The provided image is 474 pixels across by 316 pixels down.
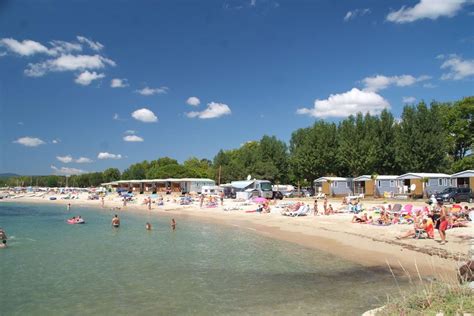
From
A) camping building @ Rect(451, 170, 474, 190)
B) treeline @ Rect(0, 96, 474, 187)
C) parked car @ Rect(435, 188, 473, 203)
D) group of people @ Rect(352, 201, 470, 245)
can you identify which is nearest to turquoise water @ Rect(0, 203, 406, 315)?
group of people @ Rect(352, 201, 470, 245)

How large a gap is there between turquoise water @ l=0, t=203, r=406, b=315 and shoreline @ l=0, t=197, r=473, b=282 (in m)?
1.07

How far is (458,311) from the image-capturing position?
268 inches

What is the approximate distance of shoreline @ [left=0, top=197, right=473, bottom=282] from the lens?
1451 centimetres

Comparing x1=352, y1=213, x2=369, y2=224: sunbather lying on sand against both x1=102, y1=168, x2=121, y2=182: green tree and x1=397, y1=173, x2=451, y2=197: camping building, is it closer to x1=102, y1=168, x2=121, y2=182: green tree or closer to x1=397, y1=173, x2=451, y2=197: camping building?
x1=397, y1=173, x2=451, y2=197: camping building

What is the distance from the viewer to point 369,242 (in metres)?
20.1

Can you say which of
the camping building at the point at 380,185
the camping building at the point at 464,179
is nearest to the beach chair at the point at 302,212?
the camping building at the point at 380,185

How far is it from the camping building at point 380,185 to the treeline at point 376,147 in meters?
2.67

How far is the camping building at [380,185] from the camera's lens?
47.1 m

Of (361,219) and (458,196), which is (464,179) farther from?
(361,219)

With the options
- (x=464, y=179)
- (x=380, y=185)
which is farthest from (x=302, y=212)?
(x=464, y=179)

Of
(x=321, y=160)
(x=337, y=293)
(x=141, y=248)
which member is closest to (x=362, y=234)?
(x=337, y=293)

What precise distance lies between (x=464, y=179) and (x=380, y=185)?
912 centimetres

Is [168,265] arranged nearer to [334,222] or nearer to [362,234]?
[362,234]

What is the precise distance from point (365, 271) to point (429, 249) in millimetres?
3993
